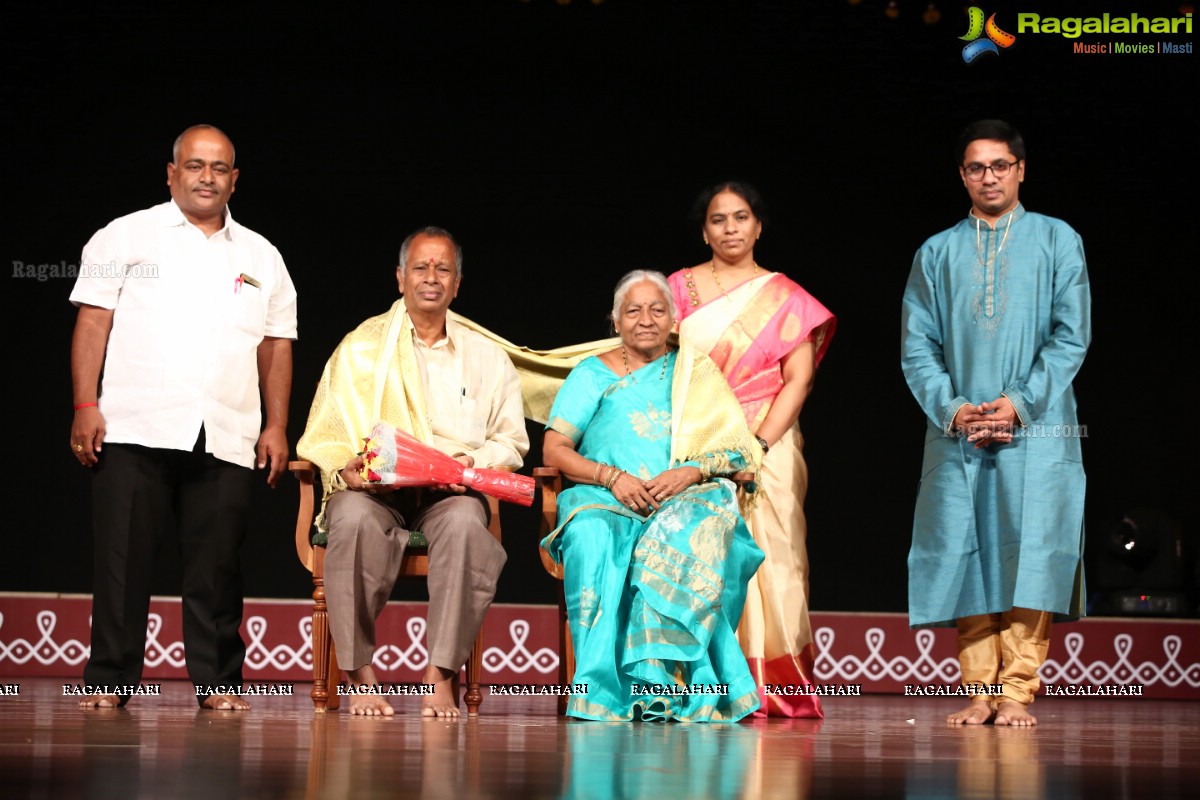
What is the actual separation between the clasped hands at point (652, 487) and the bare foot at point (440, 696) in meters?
0.66

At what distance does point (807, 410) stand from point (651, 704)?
2920mm

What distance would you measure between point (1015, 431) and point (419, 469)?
1.63m

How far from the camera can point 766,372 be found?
4645mm

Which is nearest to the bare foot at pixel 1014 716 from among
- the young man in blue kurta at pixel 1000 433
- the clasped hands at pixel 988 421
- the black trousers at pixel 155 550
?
the young man in blue kurta at pixel 1000 433

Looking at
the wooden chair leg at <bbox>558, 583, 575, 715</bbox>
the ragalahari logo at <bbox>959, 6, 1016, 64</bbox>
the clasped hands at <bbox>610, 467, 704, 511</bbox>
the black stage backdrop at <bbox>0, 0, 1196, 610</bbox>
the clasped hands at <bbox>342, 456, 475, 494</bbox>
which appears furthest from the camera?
the ragalahari logo at <bbox>959, 6, 1016, 64</bbox>

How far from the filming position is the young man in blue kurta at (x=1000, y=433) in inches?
163

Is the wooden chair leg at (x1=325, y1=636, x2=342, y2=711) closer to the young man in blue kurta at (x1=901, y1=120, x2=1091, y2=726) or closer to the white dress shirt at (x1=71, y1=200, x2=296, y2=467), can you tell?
the white dress shirt at (x1=71, y1=200, x2=296, y2=467)

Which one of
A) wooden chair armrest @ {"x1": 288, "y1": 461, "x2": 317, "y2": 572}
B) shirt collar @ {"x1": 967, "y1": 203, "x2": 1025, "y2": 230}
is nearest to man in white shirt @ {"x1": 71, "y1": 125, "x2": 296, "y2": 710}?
wooden chair armrest @ {"x1": 288, "y1": 461, "x2": 317, "y2": 572}

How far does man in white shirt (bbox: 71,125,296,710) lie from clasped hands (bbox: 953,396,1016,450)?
1909 mm

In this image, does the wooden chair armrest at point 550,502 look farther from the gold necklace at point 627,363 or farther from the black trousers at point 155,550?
the black trousers at point 155,550

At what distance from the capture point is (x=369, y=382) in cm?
425

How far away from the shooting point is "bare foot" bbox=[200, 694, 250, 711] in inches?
152

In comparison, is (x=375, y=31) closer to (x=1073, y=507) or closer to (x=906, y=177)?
(x=906, y=177)

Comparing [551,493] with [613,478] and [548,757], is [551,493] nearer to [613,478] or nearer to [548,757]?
[613,478]
